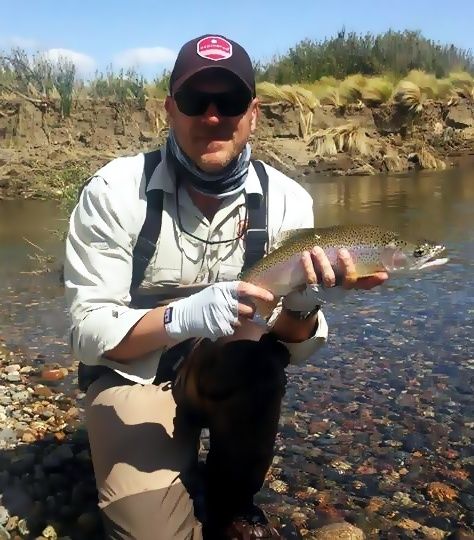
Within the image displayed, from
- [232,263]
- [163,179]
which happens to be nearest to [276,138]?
[232,263]

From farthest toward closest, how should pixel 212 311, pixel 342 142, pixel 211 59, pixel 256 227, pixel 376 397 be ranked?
pixel 342 142 → pixel 376 397 → pixel 256 227 → pixel 211 59 → pixel 212 311

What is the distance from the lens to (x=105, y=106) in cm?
1888

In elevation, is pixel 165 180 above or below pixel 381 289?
above

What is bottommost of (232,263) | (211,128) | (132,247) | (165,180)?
(232,263)

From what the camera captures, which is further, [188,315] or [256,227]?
[256,227]

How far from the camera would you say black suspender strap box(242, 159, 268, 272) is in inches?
129

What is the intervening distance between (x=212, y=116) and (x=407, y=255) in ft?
3.31

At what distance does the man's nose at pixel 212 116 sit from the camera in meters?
3.03

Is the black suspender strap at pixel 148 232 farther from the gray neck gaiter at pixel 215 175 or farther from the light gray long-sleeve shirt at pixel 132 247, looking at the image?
the gray neck gaiter at pixel 215 175

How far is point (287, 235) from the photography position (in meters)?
3.04

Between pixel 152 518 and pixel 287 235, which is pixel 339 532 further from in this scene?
pixel 287 235

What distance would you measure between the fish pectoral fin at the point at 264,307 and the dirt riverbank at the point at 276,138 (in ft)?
39.3

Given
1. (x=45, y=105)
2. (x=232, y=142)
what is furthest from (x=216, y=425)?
(x=45, y=105)

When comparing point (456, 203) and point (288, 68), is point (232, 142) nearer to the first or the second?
point (456, 203)
